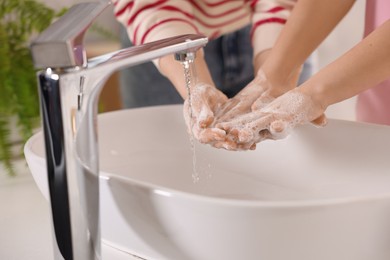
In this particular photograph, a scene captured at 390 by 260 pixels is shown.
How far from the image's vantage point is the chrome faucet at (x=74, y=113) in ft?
1.43

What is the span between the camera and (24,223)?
0.75m

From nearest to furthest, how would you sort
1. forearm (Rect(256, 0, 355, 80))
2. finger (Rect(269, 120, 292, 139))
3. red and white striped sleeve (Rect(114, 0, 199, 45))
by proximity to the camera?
finger (Rect(269, 120, 292, 139)) → forearm (Rect(256, 0, 355, 80)) → red and white striped sleeve (Rect(114, 0, 199, 45))

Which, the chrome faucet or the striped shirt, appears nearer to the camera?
the chrome faucet

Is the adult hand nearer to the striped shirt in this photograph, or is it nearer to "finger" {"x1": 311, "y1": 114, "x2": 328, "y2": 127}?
"finger" {"x1": 311, "y1": 114, "x2": 328, "y2": 127}

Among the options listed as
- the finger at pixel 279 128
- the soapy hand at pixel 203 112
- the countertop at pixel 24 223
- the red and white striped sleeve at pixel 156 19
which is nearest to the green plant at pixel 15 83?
the countertop at pixel 24 223

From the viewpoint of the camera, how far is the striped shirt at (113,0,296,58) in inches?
37.7

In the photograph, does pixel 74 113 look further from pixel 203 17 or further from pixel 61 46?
pixel 203 17

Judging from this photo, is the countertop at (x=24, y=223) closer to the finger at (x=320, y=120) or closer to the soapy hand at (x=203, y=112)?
the soapy hand at (x=203, y=112)

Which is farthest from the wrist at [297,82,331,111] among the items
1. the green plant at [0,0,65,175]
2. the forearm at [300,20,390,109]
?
the green plant at [0,0,65,175]

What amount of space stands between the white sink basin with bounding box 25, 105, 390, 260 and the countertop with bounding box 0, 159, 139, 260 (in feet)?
A: 0.23

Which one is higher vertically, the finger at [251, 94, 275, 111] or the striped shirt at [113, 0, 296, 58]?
the striped shirt at [113, 0, 296, 58]

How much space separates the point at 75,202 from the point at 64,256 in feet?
0.15

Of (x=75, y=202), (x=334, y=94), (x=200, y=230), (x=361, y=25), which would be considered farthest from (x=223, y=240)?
(x=361, y=25)

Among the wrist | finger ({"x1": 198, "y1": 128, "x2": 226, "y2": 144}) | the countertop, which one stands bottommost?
the countertop
